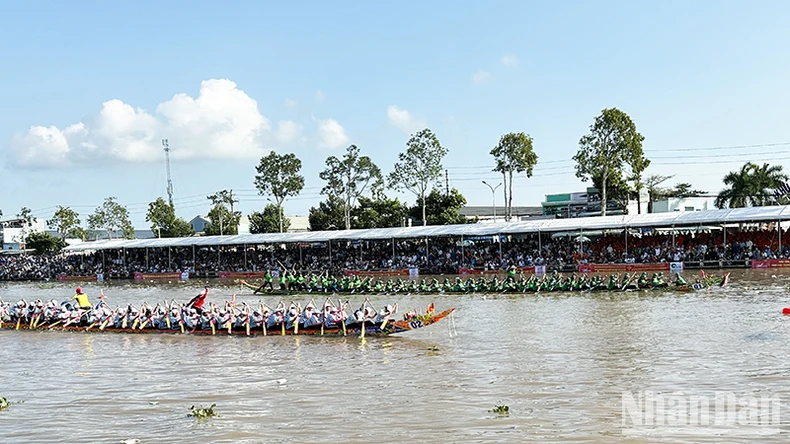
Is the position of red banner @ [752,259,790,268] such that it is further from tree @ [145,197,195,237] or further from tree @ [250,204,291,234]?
tree @ [145,197,195,237]

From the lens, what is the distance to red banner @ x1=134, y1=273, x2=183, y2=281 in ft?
167

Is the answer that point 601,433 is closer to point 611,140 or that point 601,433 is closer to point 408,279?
point 408,279

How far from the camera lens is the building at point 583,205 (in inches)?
2470

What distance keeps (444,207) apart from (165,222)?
1310 inches

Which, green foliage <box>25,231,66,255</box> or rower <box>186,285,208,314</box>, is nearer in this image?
rower <box>186,285,208,314</box>

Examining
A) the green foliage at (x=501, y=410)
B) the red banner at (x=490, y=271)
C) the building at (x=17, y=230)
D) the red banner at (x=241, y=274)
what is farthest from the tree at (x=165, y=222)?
the green foliage at (x=501, y=410)

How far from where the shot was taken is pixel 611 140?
46.5 meters

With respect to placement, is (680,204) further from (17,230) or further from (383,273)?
(17,230)

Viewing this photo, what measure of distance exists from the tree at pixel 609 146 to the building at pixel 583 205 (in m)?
14.9

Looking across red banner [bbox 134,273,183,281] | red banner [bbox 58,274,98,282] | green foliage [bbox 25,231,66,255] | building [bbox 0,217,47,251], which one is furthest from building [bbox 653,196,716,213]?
building [bbox 0,217,47,251]

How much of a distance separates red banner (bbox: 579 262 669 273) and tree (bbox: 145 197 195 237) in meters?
48.5

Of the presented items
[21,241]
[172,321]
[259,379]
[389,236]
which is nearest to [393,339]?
[259,379]

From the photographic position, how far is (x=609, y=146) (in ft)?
153

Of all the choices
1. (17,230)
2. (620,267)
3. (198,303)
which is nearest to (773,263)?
(620,267)
